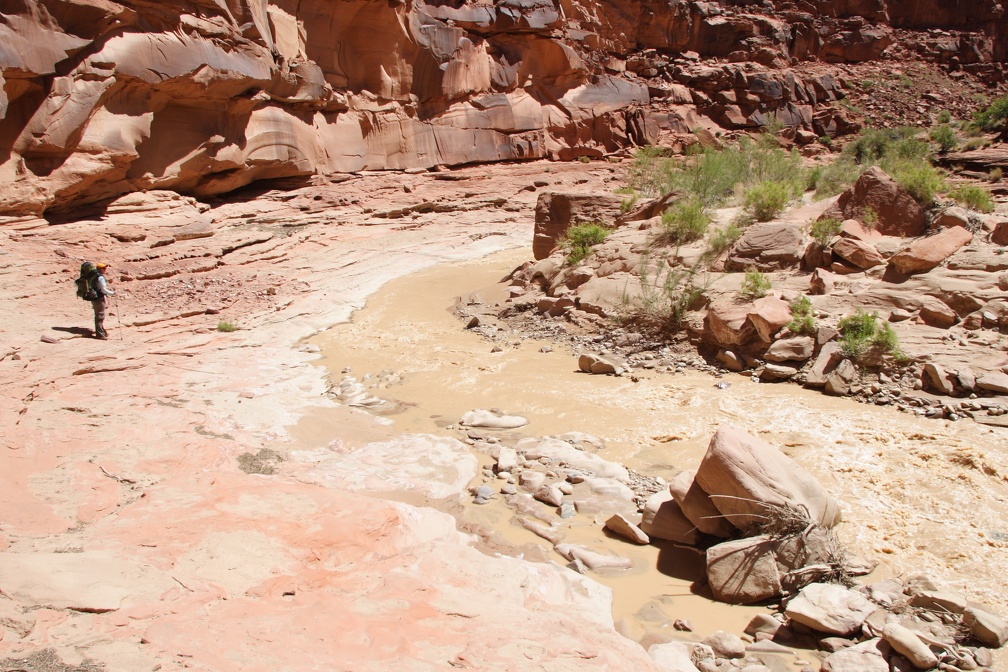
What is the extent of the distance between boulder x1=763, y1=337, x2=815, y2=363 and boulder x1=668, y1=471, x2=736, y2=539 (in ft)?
8.43

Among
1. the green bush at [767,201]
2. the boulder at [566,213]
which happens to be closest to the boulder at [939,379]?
the green bush at [767,201]

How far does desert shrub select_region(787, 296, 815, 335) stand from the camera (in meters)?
5.72

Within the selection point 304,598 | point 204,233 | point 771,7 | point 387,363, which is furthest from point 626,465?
point 771,7

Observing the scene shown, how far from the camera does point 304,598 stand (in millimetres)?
2553

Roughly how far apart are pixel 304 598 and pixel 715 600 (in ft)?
5.90

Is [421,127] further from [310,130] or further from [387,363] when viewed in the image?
[387,363]

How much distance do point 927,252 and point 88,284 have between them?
8952mm

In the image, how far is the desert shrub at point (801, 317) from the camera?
572 centimetres

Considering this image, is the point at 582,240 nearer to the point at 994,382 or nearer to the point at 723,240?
the point at 723,240

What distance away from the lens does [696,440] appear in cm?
458

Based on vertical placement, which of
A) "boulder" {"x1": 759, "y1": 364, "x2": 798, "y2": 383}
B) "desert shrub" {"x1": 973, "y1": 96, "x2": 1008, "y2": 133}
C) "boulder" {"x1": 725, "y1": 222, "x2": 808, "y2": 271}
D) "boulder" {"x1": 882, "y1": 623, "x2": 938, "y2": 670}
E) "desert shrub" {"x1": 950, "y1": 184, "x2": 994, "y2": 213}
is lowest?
"boulder" {"x1": 882, "y1": 623, "x2": 938, "y2": 670}

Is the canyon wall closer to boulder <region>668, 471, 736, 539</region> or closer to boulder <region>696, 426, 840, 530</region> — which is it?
boulder <region>668, 471, 736, 539</region>

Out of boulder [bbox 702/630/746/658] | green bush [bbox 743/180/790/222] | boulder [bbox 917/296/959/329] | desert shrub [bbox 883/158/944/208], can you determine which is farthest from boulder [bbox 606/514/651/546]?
desert shrub [bbox 883/158/944/208]

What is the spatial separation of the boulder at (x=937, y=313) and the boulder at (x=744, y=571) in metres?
3.62
